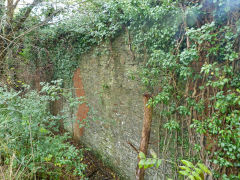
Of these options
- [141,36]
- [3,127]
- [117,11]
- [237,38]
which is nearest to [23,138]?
[3,127]

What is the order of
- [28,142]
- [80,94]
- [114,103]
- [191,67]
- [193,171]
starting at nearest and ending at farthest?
[193,171], [191,67], [28,142], [114,103], [80,94]

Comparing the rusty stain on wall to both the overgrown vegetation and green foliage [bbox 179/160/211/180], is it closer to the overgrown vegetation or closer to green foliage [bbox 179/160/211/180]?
the overgrown vegetation

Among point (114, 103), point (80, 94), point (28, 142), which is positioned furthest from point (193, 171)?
point (80, 94)

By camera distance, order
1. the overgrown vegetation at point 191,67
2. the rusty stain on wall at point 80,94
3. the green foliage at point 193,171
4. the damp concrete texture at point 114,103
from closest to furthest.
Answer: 1. the green foliage at point 193,171
2. the overgrown vegetation at point 191,67
3. the damp concrete texture at point 114,103
4. the rusty stain on wall at point 80,94

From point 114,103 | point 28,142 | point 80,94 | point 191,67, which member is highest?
point 191,67

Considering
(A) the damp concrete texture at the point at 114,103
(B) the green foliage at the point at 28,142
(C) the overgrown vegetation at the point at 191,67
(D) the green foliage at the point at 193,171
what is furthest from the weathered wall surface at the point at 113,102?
Answer: (D) the green foliage at the point at 193,171

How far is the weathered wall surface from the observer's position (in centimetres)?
313

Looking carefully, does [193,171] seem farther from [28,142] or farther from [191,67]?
[28,142]

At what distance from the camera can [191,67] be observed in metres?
2.05

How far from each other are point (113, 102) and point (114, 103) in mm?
40

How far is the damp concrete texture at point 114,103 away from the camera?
3.09 meters

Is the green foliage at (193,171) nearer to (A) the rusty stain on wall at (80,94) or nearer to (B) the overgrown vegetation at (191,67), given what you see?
(B) the overgrown vegetation at (191,67)

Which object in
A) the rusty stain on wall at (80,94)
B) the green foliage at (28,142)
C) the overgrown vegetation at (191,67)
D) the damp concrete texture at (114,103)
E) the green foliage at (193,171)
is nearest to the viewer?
the green foliage at (193,171)

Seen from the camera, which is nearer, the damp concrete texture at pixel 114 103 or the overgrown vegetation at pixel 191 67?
the overgrown vegetation at pixel 191 67
